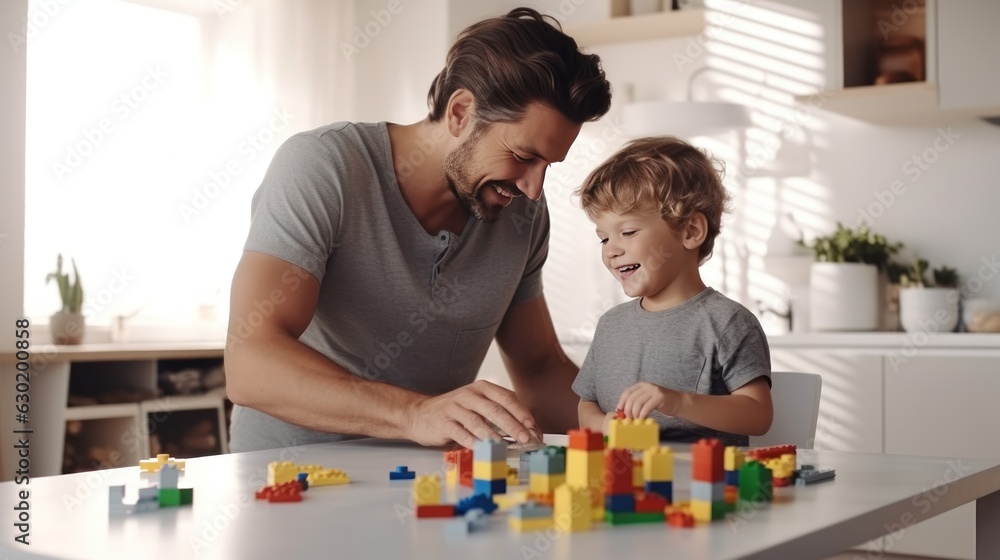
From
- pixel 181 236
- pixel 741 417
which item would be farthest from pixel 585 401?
pixel 181 236

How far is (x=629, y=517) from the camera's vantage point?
78 cm

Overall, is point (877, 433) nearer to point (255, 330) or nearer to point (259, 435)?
point (259, 435)

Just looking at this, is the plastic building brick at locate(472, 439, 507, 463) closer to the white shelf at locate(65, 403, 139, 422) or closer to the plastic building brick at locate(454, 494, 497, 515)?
the plastic building brick at locate(454, 494, 497, 515)

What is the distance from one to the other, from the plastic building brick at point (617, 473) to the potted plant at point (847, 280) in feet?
9.42

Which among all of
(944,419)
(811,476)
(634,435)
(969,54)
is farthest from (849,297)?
(634,435)

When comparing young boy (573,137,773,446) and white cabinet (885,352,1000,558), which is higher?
young boy (573,137,773,446)

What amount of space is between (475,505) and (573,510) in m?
0.10

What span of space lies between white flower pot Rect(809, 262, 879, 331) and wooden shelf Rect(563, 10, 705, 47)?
113cm

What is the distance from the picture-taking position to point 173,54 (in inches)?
175

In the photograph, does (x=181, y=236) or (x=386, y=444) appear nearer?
(x=386, y=444)

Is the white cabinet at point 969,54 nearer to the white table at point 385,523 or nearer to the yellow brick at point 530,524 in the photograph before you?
the white table at point 385,523

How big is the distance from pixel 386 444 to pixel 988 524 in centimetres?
77

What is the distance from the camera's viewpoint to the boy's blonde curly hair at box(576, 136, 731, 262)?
1.71 m

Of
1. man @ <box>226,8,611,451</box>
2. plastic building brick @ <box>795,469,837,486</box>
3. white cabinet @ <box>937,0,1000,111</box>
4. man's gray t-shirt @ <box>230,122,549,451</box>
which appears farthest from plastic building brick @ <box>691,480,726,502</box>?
white cabinet @ <box>937,0,1000,111</box>
